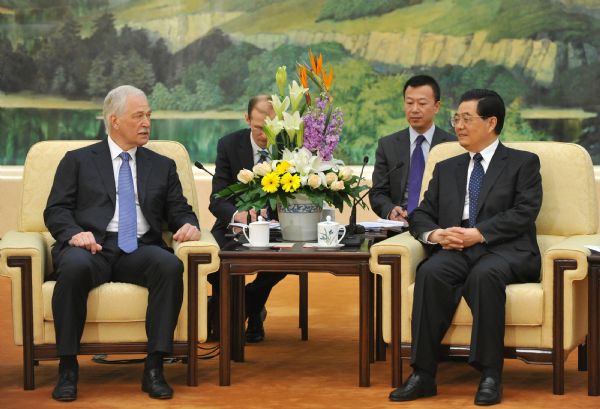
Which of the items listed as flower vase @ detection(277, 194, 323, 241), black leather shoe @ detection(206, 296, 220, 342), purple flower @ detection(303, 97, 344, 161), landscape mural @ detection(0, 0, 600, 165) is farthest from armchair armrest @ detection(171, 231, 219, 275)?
landscape mural @ detection(0, 0, 600, 165)

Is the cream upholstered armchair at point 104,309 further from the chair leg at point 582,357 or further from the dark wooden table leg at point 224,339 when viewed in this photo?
the chair leg at point 582,357

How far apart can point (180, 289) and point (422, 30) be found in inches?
197

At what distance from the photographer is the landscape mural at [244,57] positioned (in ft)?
30.1

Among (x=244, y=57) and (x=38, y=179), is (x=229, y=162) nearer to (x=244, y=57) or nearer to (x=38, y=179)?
(x=38, y=179)

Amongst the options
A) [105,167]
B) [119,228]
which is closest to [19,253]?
[119,228]

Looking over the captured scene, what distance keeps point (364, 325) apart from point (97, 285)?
3.55ft

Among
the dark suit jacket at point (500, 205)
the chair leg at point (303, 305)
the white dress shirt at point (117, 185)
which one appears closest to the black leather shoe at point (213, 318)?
the chair leg at point (303, 305)

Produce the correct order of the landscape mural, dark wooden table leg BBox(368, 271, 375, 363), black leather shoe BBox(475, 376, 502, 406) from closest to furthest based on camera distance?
black leather shoe BBox(475, 376, 502, 406) → dark wooden table leg BBox(368, 271, 375, 363) → the landscape mural

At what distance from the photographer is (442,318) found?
4617 mm

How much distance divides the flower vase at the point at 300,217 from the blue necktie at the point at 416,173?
0.79 meters

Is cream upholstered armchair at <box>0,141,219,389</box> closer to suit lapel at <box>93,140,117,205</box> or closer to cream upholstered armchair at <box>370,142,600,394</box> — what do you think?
suit lapel at <box>93,140,117,205</box>

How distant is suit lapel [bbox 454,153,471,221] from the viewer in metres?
4.96

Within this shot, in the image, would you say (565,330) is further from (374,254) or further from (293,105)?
(293,105)

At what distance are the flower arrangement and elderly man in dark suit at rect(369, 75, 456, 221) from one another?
2.36ft
